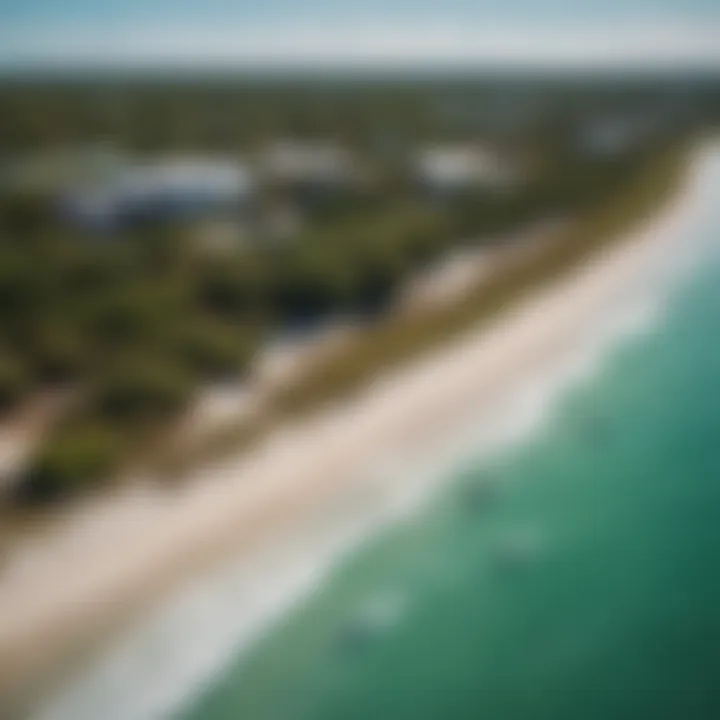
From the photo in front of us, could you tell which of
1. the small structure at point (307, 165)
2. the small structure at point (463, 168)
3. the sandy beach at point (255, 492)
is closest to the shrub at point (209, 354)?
the sandy beach at point (255, 492)

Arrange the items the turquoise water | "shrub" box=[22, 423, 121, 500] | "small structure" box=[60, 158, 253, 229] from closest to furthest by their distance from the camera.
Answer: the turquoise water, "shrub" box=[22, 423, 121, 500], "small structure" box=[60, 158, 253, 229]

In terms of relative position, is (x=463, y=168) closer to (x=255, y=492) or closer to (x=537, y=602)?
(x=255, y=492)

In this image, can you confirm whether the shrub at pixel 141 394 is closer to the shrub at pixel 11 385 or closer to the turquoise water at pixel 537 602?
the shrub at pixel 11 385

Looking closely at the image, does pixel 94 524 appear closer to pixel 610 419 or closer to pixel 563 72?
pixel 610 419

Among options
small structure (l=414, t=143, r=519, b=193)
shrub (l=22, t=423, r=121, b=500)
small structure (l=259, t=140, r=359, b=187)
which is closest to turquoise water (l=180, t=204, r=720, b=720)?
shrub (l=22, t=423, r=121, b=500)

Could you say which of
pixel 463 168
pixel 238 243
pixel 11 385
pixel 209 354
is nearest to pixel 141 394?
pixel 209 354

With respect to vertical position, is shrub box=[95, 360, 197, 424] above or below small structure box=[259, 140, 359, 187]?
below

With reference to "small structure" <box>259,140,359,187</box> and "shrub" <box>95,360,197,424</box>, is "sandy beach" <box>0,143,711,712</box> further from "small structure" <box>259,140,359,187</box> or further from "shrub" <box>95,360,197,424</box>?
"small structure" <box>259,140,359,187</box>
